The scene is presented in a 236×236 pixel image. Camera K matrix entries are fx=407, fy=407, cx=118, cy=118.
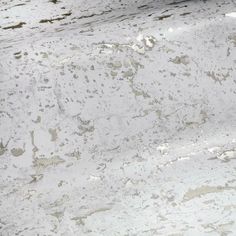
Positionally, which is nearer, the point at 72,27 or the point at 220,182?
the point at 220,182

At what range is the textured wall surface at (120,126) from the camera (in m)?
0.72

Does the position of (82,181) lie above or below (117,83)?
below

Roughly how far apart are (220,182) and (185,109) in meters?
0.15

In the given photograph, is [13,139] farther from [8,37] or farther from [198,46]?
[198,46]

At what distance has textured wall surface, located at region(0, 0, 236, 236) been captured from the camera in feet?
2.37

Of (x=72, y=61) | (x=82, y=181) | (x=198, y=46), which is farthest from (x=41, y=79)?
(x=198, y=46)

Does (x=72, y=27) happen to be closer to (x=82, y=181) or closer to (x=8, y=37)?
(x=8, y=37)

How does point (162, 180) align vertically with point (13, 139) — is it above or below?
below

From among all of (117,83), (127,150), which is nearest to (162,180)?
(127,150)

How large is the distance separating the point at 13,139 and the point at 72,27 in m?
0.27

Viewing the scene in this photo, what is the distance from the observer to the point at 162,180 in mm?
747

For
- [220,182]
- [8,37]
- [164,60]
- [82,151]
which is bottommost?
[220,182]

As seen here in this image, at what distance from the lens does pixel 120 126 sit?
0.76 metres

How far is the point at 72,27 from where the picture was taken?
0.85m
